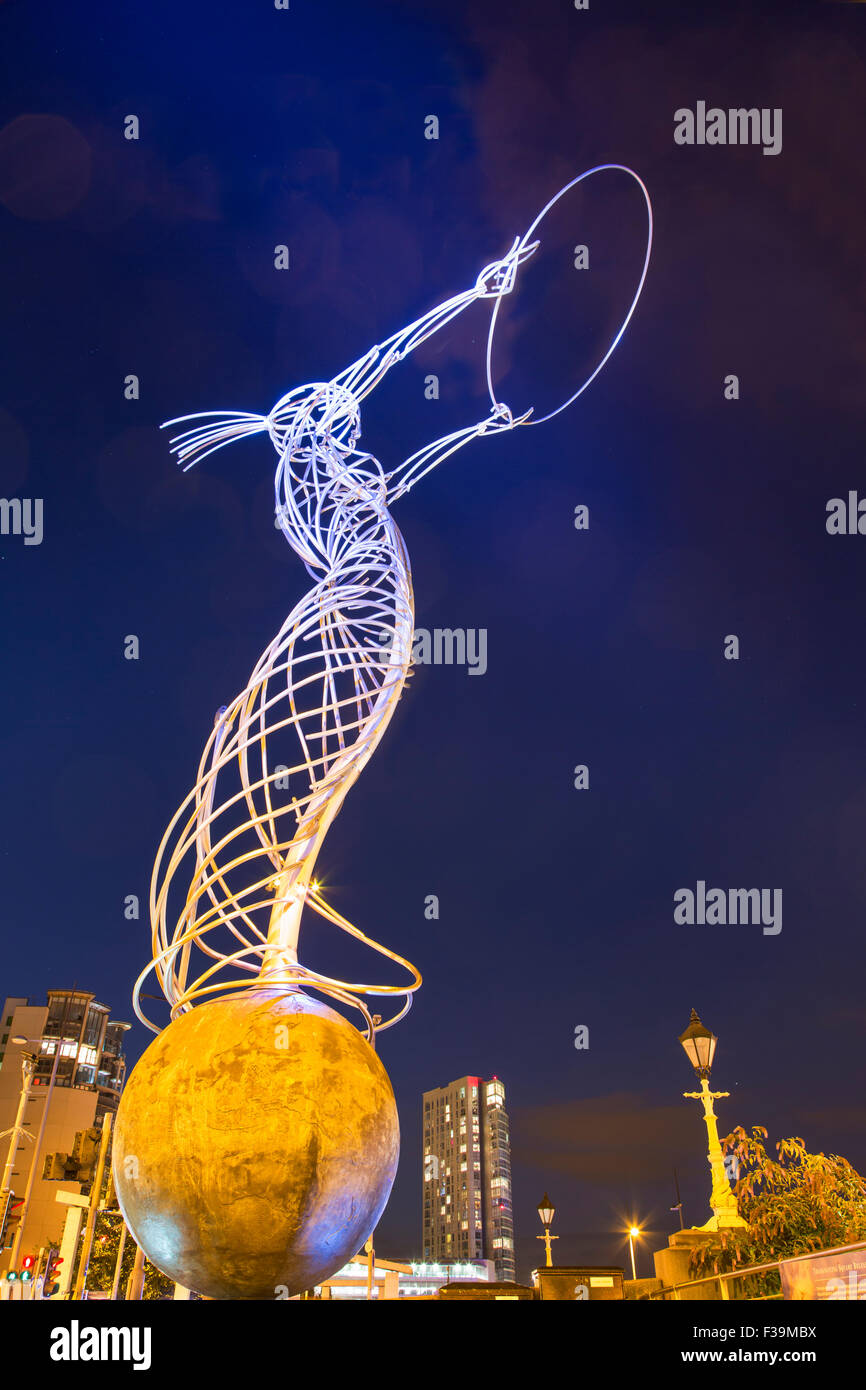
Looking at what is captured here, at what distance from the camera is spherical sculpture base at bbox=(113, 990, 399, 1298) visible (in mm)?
6727

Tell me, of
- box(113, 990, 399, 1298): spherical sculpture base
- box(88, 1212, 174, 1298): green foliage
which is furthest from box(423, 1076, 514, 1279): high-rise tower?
Answer: box(113, 990, 399, 1298): spherical sculpture base

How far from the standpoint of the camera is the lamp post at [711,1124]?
1183 centimetres

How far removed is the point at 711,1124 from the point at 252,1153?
791 cm

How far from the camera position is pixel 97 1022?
366ft

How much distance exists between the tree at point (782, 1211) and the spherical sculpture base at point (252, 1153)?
6876 millimetres

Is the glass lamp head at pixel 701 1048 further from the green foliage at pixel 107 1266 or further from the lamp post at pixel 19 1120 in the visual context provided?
the green foliage at pixel 107 1266

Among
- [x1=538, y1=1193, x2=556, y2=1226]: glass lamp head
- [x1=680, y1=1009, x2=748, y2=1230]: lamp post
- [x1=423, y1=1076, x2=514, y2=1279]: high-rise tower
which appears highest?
[x1=680, y1=1009, x2=748, y2=1230]: lamp post

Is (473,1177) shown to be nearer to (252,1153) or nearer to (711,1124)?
(711,1124)

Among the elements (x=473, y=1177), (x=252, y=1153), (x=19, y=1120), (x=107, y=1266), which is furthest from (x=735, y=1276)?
(x=473, y=1177)

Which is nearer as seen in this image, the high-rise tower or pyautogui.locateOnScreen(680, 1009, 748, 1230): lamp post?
pyautogui.locateOnScreen(680, 1009, 748, 1230): lamp post

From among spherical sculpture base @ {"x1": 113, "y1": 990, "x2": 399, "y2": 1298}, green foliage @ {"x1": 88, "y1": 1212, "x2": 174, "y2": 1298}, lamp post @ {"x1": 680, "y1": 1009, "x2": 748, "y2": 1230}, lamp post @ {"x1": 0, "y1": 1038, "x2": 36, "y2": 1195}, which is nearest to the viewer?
spherical sculpture base @ {"x1": 113, "y1": 990, "x2": 399, "y2": 1298}

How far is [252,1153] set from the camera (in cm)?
671

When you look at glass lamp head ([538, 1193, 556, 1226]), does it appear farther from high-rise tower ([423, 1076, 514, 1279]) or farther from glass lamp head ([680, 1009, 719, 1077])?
high-rise tower ([423, 1076, 514, 1279])

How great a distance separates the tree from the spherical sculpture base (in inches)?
271
